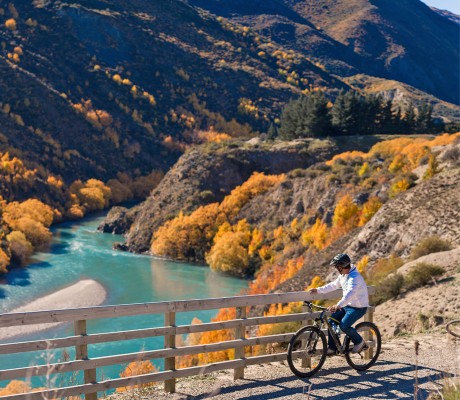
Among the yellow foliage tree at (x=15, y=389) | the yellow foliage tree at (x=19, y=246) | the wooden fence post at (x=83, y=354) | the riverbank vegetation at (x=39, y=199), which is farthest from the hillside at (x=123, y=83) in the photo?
the wooden fence post at (x=83, y=354)

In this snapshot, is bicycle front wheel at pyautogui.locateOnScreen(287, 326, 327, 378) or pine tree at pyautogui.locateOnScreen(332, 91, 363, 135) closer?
bicycle front wheel at pyautogui.locateOnScreen(287, 326, 327, 378)

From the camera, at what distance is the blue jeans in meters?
11.6

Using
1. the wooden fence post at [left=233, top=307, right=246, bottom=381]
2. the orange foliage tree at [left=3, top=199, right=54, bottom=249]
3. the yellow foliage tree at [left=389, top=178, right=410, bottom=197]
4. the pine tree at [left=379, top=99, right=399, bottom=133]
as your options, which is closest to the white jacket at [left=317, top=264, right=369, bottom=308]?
the wooden fence post at [left=233, top=307, right=246, bottom=381]

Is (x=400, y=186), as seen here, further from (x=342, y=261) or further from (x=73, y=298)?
(x=342, y=261)

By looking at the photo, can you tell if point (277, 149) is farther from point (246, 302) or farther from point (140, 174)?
point (246, 302)

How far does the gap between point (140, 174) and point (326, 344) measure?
114389 mm

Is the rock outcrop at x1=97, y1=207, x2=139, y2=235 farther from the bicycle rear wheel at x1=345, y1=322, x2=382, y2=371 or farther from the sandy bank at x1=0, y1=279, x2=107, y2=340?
the bicycle rear wheel at x1=345, y1=322, x2=382, y2=371

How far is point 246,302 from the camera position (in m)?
11.4

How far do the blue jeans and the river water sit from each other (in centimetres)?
2740

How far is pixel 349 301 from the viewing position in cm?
1154

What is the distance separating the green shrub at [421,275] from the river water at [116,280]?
20.9 m

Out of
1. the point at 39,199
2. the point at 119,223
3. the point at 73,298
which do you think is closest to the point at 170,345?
the point at 73,298

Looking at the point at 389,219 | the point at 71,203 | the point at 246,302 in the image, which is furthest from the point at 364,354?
the point at 71,203

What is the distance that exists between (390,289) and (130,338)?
1286 cm
